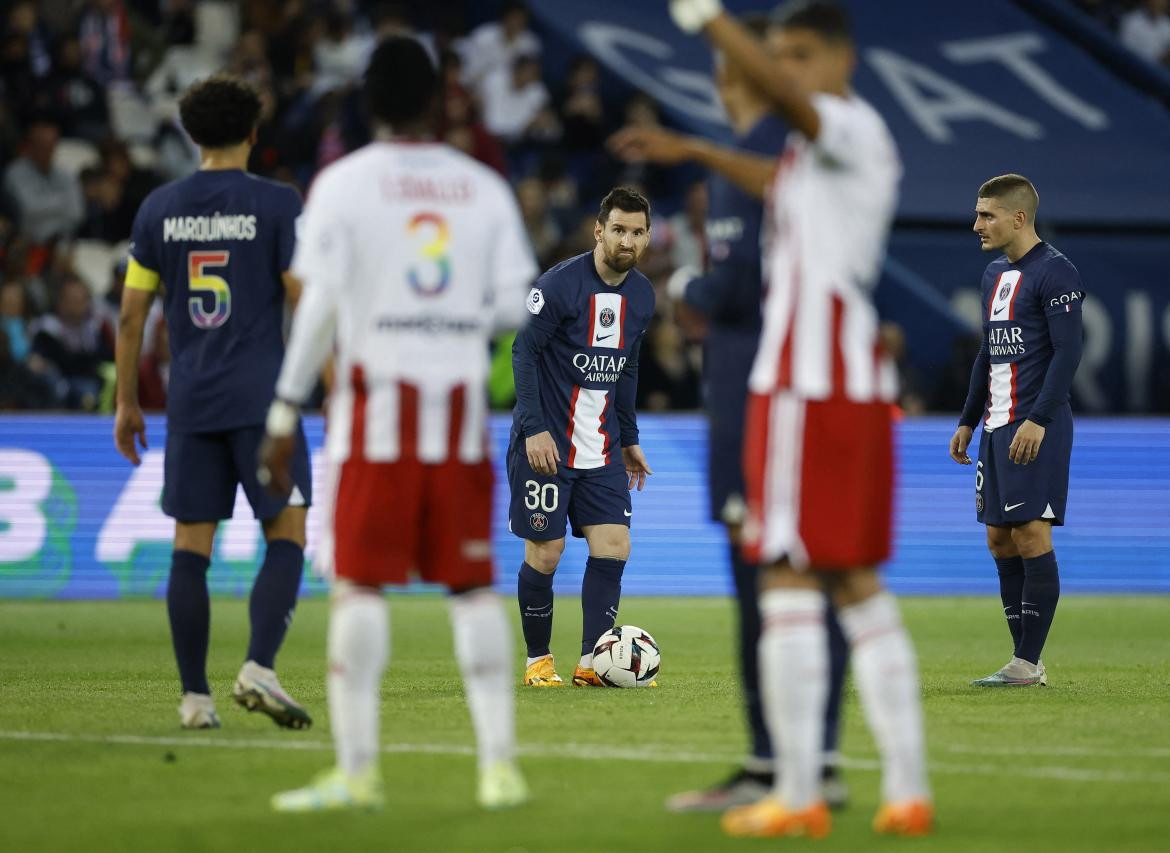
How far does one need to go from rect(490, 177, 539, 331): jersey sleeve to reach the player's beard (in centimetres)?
427

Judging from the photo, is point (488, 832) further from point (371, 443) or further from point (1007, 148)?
point (1007, 148)

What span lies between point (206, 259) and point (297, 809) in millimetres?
2704

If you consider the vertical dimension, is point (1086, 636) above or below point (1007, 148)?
below

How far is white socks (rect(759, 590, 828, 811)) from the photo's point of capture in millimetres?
5141

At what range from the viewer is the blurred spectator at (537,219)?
19.6 m

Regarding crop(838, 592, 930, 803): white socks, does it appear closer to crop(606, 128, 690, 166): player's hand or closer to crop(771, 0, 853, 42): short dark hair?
crop(606, 128, 690, 166): player's hand

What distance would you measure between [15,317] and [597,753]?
11.6 metres

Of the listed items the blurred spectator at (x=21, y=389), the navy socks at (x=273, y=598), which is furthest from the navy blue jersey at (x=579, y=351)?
the blurred spectator at (x=21, y=389)

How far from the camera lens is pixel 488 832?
5.32 meters

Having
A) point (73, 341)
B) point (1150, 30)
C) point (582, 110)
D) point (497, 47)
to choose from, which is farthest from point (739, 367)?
point (1150, 30)

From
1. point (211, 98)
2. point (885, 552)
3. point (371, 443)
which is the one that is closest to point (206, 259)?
point (211, 98)

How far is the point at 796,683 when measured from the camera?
5137 millimetres

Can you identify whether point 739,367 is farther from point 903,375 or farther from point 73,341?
point 903,375

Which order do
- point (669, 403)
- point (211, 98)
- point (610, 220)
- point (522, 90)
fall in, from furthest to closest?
point (522, 90)
point (669, 403)
point (610, 220)
point (211, 98)
